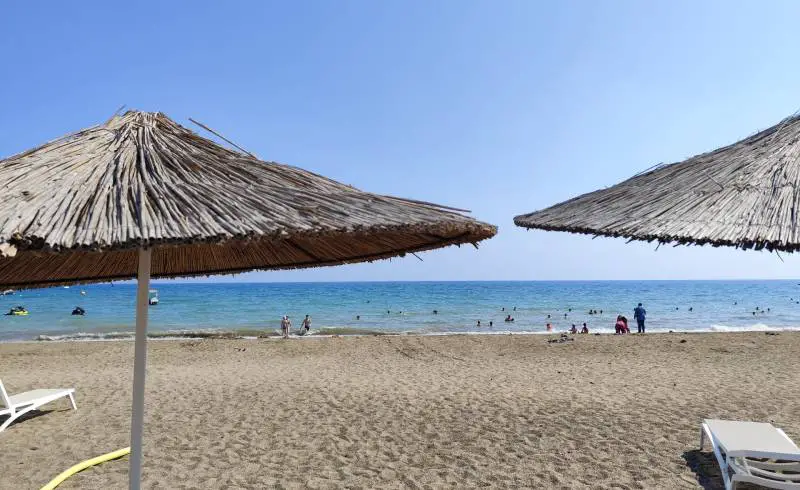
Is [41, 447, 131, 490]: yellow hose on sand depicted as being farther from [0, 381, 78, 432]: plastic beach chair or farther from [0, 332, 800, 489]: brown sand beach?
[0, 381, 78, 432]: plastic beach chair

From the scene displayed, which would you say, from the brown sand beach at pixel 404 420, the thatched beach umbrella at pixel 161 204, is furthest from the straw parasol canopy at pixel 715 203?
the brown sand beach at pixel 404 420

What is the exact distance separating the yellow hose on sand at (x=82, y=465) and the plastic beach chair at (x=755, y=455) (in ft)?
15.9

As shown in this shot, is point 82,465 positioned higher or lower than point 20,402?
lower

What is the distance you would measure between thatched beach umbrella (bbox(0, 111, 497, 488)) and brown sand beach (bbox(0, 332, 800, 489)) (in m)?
2.46

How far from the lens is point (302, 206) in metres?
2.17

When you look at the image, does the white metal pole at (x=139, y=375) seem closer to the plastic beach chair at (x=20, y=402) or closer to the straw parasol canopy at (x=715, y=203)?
the straw parasol canopy at (x=715, y=203)

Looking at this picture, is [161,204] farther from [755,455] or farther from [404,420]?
[404,420]

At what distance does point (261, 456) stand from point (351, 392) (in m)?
2.68

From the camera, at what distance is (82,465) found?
458 centimetres

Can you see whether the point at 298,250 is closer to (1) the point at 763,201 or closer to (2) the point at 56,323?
(1) the point at 763,201

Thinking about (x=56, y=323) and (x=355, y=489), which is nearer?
(x=355, y=489)

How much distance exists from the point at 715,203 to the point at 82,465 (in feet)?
16.8

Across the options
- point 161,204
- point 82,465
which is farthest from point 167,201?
point 82,465

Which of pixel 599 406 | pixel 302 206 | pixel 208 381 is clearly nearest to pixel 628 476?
pixel 599 406
